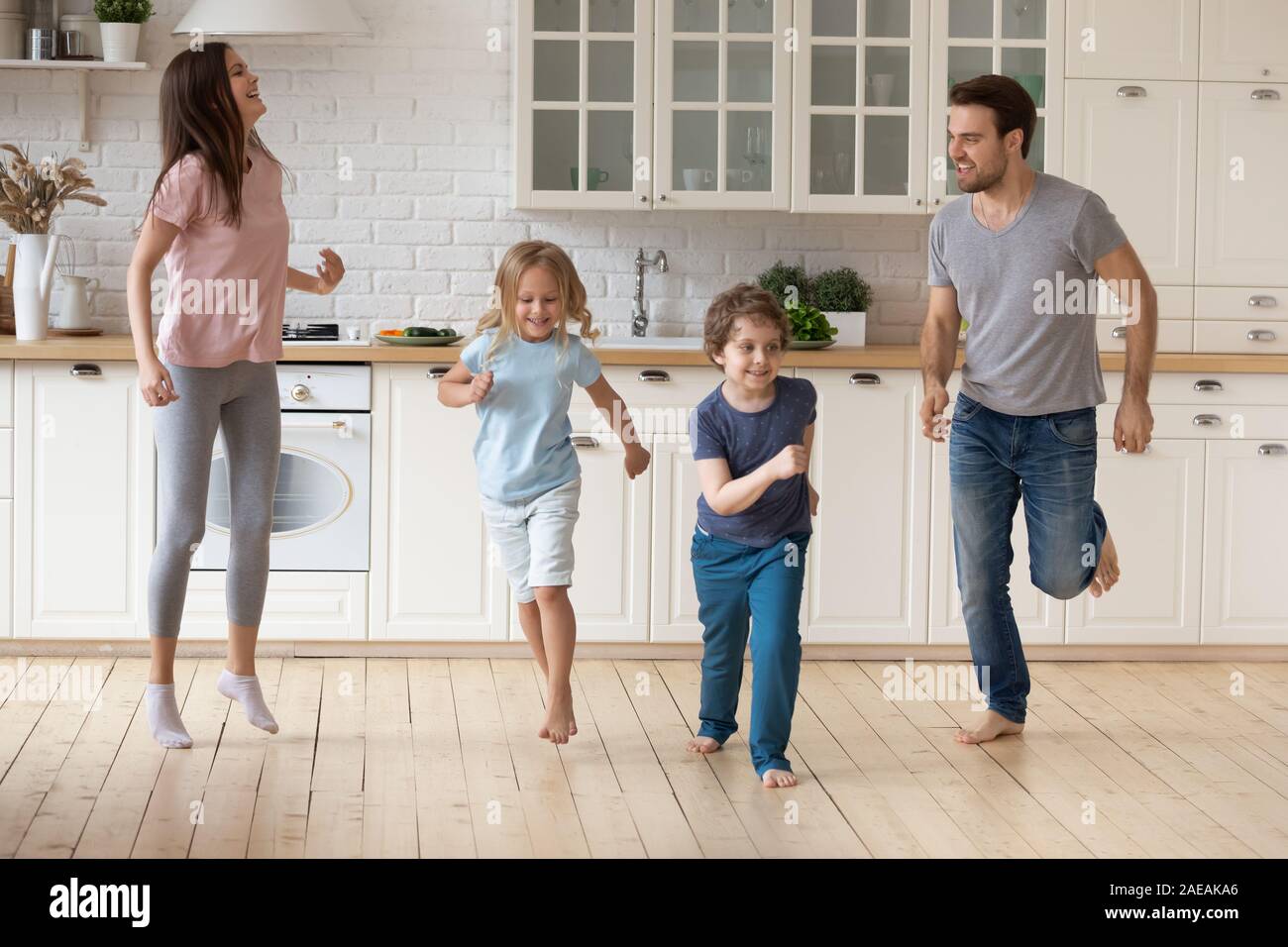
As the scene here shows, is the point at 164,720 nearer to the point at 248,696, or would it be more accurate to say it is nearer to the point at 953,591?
the point at 248,696

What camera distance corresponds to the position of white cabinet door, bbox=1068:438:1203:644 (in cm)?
438

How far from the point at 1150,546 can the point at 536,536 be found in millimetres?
1899

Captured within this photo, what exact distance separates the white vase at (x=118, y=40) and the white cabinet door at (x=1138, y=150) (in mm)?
2587

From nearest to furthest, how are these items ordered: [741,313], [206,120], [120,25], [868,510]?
[741,313] → [206,120] → [868,510] → [120,25]

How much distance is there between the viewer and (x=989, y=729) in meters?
3.58

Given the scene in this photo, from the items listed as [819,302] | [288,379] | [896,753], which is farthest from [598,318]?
[896,753]

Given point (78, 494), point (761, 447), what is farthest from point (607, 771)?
point (78, 494)

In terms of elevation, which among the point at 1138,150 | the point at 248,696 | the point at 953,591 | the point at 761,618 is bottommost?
the point at 248,696

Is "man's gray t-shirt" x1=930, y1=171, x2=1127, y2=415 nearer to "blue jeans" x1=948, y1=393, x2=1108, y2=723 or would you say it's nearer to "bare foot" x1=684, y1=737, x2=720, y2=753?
"blue jeans" x1=948, y1=393, x2=1108, y2=723

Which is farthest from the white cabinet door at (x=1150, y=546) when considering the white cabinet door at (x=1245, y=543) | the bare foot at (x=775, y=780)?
the bare foot at (x=775, y=780)

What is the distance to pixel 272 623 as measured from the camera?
4324 mm

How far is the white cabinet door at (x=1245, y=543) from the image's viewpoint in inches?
173

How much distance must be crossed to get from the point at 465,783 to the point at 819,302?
2.13 m

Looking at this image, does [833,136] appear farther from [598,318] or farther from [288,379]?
[288,379]
